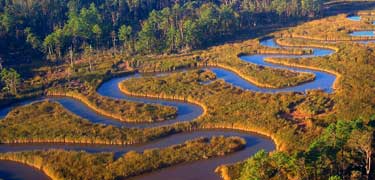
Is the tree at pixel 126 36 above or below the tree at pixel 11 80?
above

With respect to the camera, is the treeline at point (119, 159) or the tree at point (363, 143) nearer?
the tree at point (363, 143)

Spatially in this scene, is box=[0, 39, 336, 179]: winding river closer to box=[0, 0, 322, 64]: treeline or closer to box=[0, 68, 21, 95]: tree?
box=[0, 68, 21, 95]: tree

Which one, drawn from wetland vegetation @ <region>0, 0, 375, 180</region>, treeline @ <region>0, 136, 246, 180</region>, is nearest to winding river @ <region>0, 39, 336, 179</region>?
wetland vegetation @ <region>0, 0, 375, 180</region>

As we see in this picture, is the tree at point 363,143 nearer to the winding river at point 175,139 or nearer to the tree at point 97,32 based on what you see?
the winding river at point 175,139

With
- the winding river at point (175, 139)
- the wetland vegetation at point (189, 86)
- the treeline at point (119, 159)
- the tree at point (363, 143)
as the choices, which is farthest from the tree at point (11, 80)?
the tree at point (363, 143)

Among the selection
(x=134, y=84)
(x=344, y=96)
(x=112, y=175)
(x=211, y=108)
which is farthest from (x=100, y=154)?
(x=344, y=96)

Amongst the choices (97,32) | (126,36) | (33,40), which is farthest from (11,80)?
(126,36)
